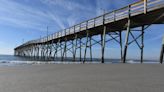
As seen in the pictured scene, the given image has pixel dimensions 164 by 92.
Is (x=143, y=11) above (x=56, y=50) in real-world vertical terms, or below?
above

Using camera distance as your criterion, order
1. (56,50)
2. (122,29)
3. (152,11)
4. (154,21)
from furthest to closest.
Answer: (56,50), (122,29), (154,21), (152,11)

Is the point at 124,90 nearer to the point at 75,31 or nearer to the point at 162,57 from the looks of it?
the point at 162,57

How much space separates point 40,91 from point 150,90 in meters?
1.74

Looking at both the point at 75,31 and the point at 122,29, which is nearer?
the point at 122,29

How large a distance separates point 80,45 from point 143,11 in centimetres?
1309

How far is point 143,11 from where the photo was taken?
43.8 feet

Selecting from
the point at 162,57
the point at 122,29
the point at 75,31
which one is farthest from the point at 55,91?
the point at 75,31

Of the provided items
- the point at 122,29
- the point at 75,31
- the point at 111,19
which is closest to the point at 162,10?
the point at 111,19

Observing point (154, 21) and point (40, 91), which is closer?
point (40, 91)

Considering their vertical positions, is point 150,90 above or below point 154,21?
below

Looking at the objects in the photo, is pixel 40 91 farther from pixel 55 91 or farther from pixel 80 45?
pixel 80 45

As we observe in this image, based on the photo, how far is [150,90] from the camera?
3.04m

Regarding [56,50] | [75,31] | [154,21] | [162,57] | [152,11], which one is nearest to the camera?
[162,57]

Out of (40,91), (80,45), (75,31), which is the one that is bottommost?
(40,91)
